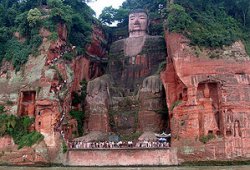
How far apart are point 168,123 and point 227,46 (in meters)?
9.48

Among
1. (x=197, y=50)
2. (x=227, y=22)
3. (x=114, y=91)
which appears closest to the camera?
(x=197, y=50)

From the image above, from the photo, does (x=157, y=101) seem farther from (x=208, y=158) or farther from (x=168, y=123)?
(x=208, y=158)

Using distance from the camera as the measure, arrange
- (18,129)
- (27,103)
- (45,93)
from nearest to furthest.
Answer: (18,129) < (45,93) < (27,103)

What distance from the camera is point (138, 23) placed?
53250mm

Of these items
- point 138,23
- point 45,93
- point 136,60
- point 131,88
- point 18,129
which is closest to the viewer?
point 18,129

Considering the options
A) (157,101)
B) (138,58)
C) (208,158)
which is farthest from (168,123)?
(138,58)

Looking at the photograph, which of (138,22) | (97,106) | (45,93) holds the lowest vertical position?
(97,106)

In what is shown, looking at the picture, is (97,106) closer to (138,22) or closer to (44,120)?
(44,120)

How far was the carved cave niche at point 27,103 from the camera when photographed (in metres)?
41.2

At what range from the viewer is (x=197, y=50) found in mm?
40969

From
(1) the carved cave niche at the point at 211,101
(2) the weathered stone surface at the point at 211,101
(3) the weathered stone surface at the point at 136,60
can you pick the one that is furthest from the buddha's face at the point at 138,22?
(1) the carved cave niche at the point at 211,101

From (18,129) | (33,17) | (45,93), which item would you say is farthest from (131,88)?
(18,129)

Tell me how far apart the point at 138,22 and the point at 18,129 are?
21.2 m

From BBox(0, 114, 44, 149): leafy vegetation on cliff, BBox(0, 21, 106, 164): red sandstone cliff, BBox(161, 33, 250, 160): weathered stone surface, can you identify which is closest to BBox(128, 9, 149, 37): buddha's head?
BBox(0, 21, 106, 164): red sandstone cliff
